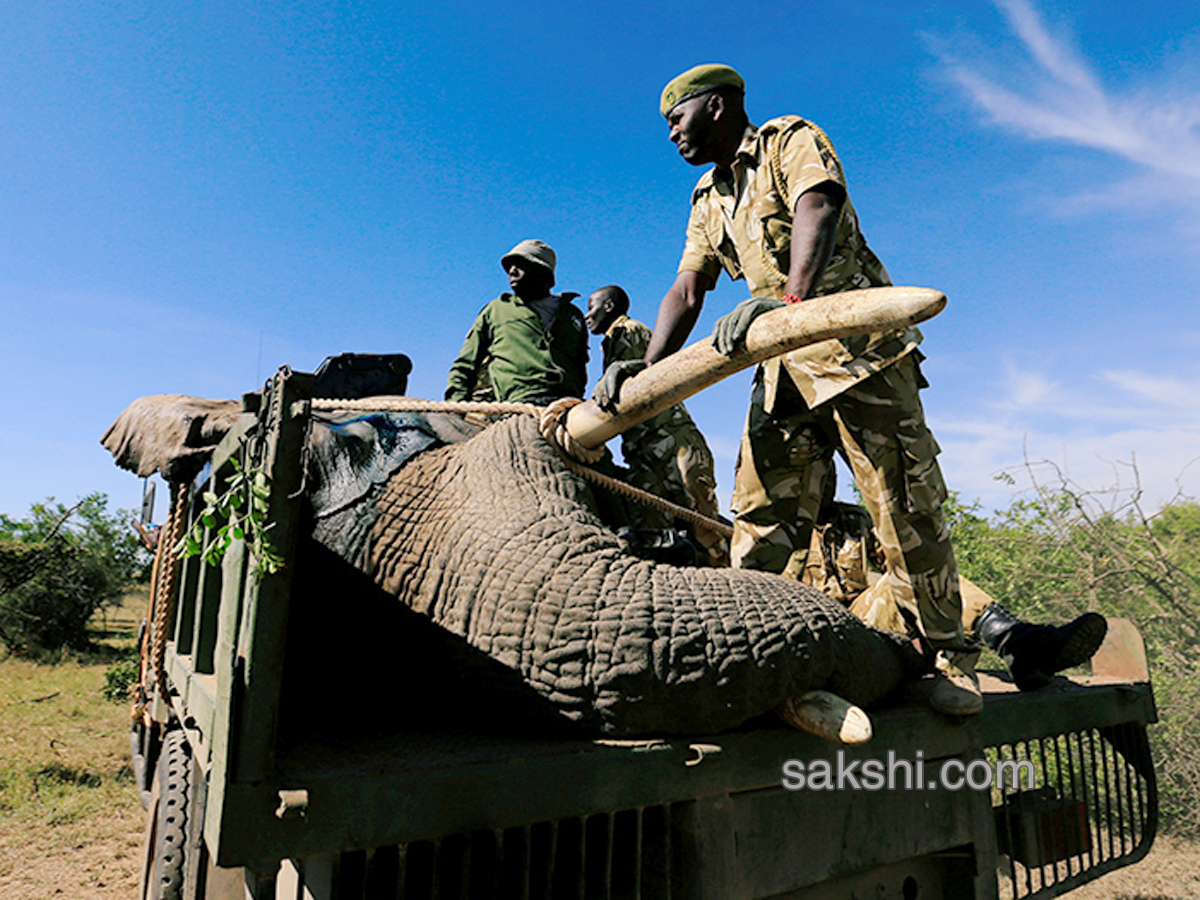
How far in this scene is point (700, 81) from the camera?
276 centimetres

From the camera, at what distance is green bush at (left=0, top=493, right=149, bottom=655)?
1091cm

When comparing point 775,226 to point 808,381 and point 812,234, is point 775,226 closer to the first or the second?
point 812,234

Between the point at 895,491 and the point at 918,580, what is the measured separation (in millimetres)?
269

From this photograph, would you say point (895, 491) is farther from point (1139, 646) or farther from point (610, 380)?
point (1139, 646)

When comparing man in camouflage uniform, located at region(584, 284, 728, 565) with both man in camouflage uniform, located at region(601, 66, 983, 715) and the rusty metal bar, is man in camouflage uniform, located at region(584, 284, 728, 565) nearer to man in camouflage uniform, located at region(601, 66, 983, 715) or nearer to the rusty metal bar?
man in camouflage uniform, located at region(601, 66, 983, 715)

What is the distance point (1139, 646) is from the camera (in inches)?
119

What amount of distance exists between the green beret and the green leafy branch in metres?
2.02

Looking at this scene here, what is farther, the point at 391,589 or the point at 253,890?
the point at 391,589

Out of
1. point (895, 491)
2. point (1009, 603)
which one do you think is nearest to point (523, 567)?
point (895, 491)

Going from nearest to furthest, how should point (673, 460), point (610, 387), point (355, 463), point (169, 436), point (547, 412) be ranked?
point (610, 387)
point (355, 463)
point (547, 412)
point (169, 436)
point (673, 460)

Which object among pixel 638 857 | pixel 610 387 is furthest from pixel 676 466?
pixel 638 857

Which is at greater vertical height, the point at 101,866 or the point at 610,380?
the point at 610,380

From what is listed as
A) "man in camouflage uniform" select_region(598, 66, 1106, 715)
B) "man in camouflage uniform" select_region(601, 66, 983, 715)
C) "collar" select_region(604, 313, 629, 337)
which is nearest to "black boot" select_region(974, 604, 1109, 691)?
"man in camouflage uniform" select_region(598, 66, 1106, 715)

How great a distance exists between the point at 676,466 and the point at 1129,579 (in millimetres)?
4285
